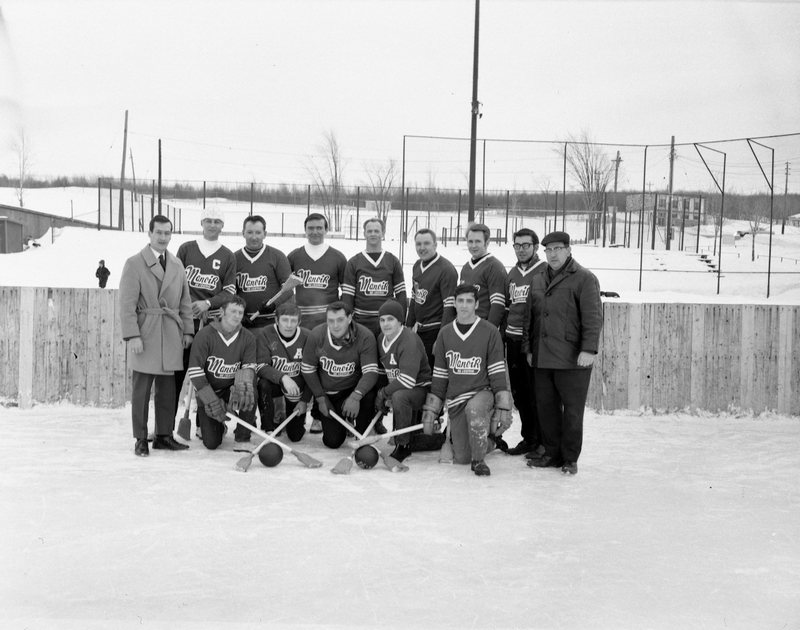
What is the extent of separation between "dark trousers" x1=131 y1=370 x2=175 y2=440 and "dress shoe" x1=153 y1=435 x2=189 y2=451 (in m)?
0.03

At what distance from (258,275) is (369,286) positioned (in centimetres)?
86

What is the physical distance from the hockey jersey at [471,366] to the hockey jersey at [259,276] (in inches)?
64.9

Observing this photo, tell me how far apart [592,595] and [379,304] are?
3366 mm

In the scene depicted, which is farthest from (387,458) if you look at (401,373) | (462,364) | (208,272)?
(208,272)

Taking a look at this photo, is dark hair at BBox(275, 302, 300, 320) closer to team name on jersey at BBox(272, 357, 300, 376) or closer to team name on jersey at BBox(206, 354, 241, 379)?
team name on jersey at BBox(272, 357, 300, 376)

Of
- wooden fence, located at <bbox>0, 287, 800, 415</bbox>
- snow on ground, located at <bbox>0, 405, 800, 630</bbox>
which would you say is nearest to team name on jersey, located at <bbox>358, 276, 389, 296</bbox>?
snow on ground, located at <bbox>0, 405, 800, 630</bbox>

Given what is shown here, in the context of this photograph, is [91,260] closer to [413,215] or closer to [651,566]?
[413,215]

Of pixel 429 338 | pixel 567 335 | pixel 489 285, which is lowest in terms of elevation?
pixel 429 338

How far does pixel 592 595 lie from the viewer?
279 centimetres

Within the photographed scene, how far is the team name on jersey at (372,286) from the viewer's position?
230 inches

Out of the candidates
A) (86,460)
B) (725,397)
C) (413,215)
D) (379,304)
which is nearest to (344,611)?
(86,460)

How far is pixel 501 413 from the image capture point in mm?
4750

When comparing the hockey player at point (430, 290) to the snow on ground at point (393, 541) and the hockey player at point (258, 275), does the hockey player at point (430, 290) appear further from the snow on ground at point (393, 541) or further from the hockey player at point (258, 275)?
the snow on ground at point (393, 541)

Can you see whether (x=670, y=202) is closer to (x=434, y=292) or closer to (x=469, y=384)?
(x=434, y=292)
